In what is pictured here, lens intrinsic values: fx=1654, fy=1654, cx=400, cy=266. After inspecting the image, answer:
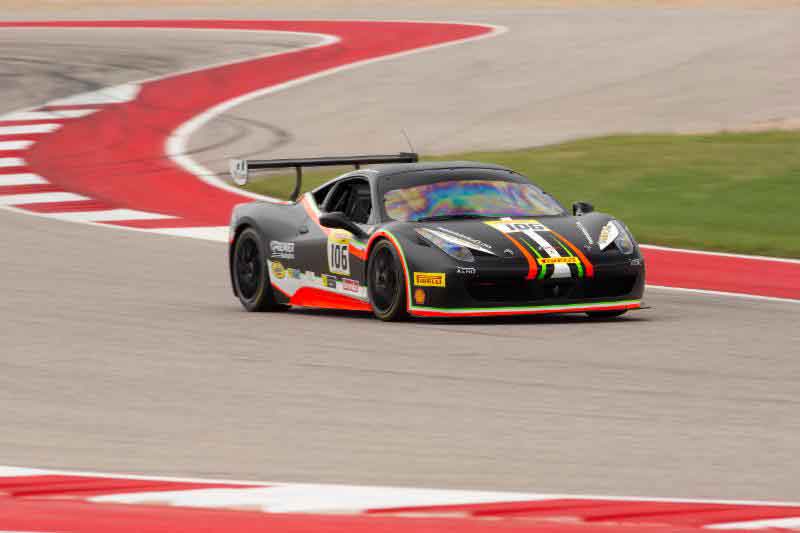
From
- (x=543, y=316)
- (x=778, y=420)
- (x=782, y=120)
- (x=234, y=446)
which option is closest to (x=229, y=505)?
(x=234, y=446)

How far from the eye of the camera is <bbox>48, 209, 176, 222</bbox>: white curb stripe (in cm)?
1842

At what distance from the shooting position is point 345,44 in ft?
109

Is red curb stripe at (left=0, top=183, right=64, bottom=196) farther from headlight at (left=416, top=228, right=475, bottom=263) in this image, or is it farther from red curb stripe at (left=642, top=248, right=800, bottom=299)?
headlight at (left=416, top=228, right=475, bottom=263)

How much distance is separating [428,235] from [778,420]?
4125 millimetres

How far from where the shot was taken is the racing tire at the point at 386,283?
10984mm

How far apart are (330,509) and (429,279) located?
5.39 metres

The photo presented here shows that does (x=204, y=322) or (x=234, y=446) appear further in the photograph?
(x=204, y=322)

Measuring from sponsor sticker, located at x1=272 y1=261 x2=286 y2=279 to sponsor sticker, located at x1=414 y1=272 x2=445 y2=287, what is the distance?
2061 mm

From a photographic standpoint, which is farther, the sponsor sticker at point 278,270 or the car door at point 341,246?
the sponsor sticker at point 278,270

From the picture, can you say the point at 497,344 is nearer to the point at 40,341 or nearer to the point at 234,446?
the point at 40,341

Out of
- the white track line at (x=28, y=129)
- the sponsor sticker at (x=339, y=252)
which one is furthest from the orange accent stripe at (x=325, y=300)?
the white track line at (x=28, y=129)

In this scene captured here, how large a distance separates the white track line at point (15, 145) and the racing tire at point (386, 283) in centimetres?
1396

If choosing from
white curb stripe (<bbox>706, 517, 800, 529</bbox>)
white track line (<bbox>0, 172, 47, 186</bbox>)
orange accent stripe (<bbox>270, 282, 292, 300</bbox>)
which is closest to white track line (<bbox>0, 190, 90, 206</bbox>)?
white track line (<bbox>0, 172, 47, 186</bbox>)

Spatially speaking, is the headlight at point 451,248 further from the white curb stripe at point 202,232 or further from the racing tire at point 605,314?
the white curb stripe at point 202,232
